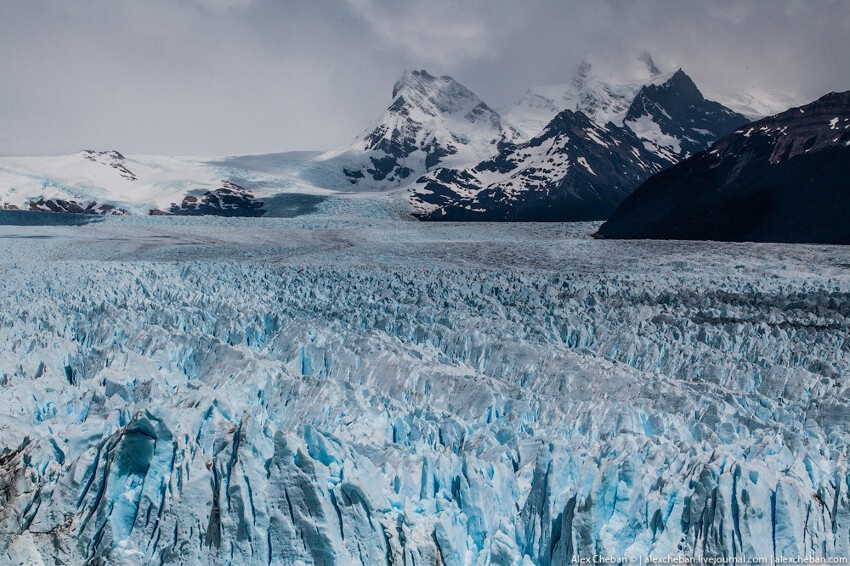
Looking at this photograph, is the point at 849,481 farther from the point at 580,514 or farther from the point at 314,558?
the point at 314,558

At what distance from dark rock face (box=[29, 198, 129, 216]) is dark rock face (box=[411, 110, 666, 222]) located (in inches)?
832

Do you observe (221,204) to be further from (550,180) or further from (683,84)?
(683,84)

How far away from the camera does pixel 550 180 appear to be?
60.1 meters

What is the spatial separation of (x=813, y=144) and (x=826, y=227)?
542 cm

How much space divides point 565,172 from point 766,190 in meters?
33.5

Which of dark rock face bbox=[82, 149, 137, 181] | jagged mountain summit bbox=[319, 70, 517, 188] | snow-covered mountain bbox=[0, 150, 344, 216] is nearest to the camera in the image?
snow-covered mountain bbox=[0, 150, 344, 216]

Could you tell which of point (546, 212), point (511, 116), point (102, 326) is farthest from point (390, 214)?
point (511, 116)

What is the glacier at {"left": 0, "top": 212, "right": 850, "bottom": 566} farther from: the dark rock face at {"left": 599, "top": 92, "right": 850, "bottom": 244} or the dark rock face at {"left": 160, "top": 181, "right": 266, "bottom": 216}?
the dark rock face at {"left": 160, "top": 181, "right": 266, "bottom": 216}

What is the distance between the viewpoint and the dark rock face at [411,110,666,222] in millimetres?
54812

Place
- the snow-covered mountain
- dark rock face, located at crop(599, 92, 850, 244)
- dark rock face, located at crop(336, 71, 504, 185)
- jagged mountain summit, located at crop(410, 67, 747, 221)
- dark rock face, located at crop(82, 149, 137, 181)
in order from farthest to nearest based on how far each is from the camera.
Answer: dark rock face, located at crop(336, 71, 504, 185)
dark rock face, located at crop(82, 149, 137, 181)
jagged mountain summit, located at crop(410, 67, 747, 221)
the snow-covered mountain
dark rock face, located at crop(599, 92, 850, 244)

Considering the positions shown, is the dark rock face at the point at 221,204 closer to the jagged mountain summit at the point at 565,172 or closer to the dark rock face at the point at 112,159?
the dark rock face at the point at 112,159

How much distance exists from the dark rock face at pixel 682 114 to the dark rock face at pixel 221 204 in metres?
55.3

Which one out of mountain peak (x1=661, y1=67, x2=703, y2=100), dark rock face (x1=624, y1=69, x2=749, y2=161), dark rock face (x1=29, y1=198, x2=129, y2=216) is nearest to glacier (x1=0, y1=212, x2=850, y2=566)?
dark rock face (x1=29, y1=198, x2=129, y2=216)

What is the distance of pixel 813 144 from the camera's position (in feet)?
92.6
